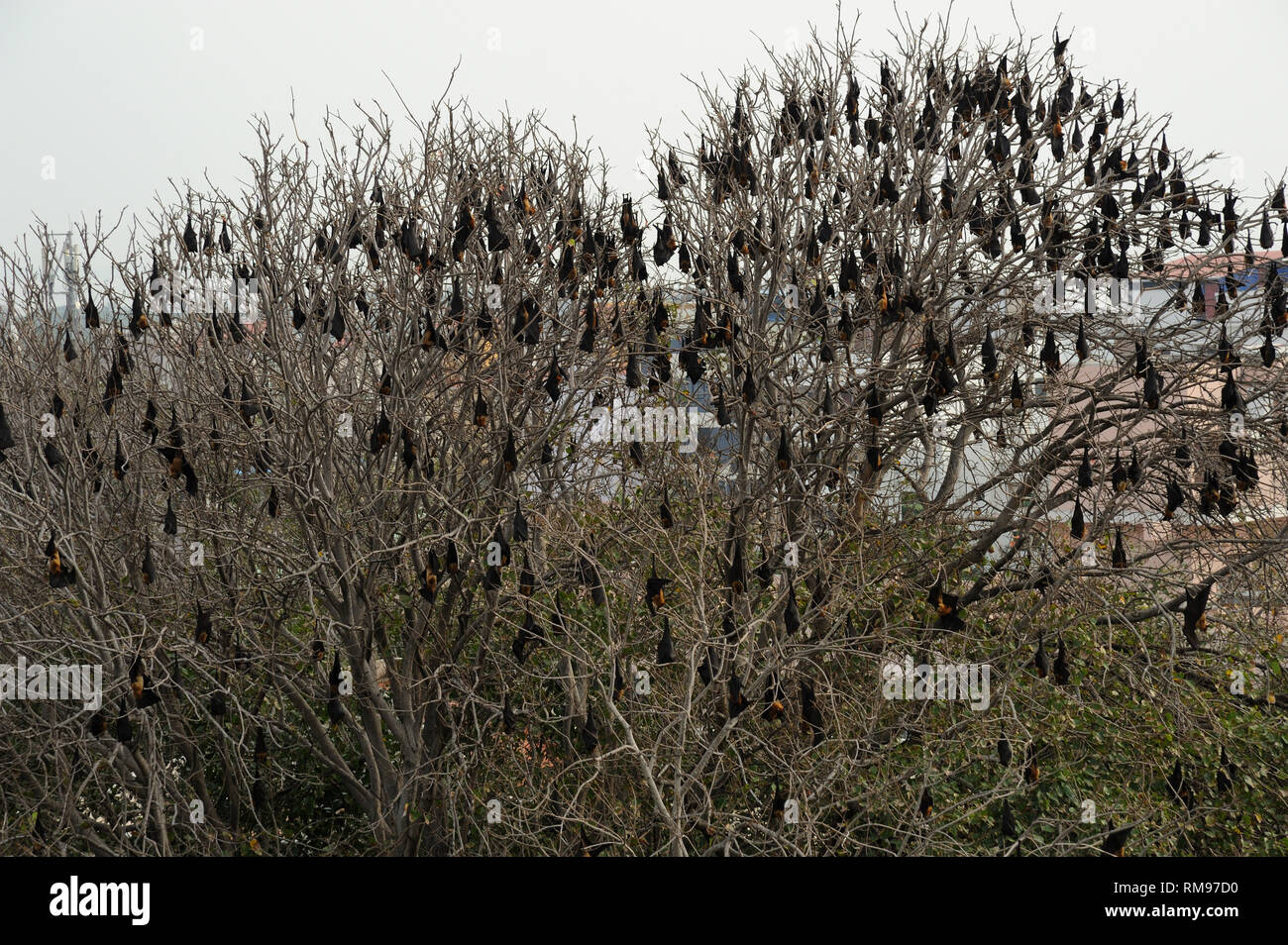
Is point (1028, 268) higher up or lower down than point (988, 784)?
higher up

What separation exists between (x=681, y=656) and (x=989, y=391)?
3302mm

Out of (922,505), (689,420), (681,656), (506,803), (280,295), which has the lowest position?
(506,803)

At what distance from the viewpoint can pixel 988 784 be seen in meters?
7.07

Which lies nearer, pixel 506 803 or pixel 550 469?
pixel 506 803

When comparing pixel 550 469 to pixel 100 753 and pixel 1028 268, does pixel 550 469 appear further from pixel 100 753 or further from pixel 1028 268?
pixel 1028 268

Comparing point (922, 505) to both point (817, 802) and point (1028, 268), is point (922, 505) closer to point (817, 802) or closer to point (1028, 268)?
point (1028, 268)

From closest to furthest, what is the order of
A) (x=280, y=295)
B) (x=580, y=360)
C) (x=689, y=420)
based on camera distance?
(x=280, y=295)
(x=580, y=360)
(x=689, y=420)

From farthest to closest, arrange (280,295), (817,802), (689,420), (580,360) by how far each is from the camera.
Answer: (689,420), (580,360), (280,295), (817,802)

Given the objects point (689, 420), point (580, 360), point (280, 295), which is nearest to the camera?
point (280, 295)

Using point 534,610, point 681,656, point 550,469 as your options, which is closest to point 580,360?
point 550,469

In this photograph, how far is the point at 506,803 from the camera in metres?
6.98

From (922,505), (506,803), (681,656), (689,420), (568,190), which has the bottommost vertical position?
(506,803)

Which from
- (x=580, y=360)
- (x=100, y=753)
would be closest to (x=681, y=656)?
(x=580, y=360)

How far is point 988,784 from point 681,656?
235 cm
